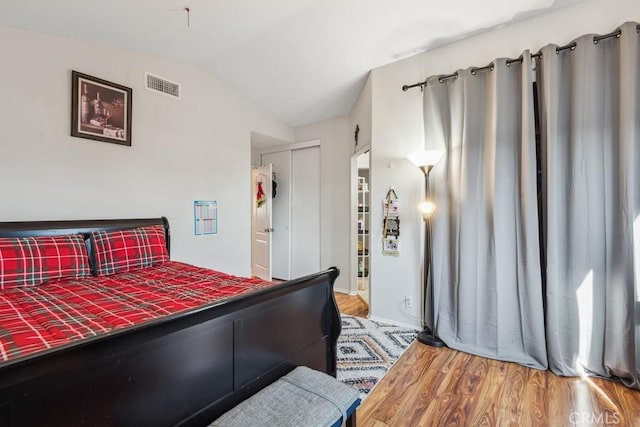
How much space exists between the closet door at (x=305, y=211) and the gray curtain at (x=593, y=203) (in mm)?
2951

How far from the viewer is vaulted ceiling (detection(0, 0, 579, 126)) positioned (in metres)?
2.29

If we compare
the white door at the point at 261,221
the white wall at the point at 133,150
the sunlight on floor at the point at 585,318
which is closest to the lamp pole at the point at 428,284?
the sunlight on floor at the point at 585,318

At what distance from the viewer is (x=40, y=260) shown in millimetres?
2066

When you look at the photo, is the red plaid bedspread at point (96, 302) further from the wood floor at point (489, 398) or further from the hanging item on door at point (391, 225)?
the hanging item on door at point (391, 225)

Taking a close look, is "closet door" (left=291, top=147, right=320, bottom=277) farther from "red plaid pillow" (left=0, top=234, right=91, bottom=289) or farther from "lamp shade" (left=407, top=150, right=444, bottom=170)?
"red plaid pillow" (left=0, top=234, right=91, bottom=289)

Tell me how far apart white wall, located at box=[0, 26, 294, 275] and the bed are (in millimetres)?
960

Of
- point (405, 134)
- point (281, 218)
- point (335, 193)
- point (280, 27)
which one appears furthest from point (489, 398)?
point (281, 218)

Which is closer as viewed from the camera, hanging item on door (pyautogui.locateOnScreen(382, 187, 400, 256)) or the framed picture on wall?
the framed picture on wall

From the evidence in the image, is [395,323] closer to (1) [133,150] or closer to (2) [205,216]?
(2) [205,216]

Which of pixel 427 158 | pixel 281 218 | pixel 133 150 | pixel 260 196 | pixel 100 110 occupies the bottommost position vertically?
pixel 281 218

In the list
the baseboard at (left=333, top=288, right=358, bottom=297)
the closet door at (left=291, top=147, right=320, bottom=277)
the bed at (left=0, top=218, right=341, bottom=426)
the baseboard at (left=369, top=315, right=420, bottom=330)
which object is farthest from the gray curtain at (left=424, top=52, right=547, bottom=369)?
the closet door at (left=291, top=147, right=320, bottom=277)

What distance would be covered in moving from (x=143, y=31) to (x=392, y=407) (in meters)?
3.50

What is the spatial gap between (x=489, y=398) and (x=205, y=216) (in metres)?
3.13

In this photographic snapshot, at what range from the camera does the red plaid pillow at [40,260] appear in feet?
6.40
